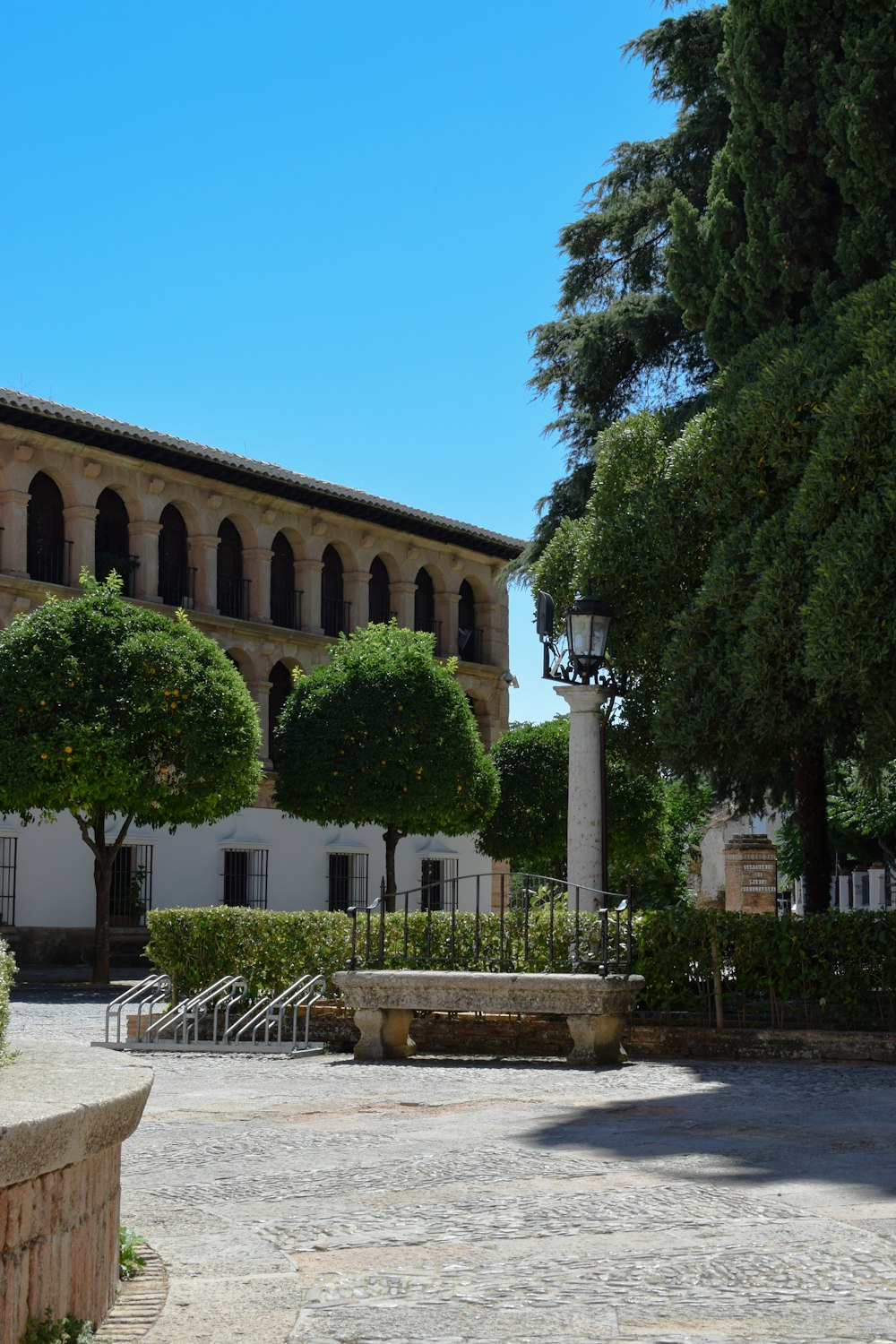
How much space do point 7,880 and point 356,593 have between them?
13191 mm

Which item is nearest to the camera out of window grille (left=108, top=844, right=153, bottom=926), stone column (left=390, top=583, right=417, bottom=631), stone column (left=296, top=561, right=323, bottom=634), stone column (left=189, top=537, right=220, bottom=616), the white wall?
the white wall

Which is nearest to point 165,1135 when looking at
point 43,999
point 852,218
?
point 852,218

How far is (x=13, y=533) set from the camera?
3241 centimetres

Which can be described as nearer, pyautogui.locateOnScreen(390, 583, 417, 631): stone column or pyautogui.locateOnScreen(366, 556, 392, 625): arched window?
pyautogui.locateOnScreen(390, 583, 417, 631): stone column

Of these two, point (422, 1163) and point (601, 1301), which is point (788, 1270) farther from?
point (422, 1163)

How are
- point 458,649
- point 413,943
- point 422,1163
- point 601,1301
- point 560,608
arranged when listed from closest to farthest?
point 601,1301 < point 422,1163 < point 413,943 < point 560,608 < point 458,649

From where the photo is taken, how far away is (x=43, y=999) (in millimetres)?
21891

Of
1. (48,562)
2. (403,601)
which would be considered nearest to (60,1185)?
(48,562)

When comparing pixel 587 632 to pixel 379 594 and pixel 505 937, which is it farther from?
pixel 379 594

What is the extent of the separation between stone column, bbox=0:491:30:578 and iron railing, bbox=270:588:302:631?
7784mm

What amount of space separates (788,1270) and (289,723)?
27.8 meters

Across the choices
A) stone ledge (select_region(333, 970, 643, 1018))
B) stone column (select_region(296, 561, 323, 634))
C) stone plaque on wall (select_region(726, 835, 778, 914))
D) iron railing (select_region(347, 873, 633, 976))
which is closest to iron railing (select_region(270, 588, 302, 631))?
stone column (select_region(296, 561, 323, 634))

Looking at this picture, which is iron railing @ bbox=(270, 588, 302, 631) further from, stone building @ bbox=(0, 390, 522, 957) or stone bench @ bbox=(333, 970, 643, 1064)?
stone bench @ bbox=(333, 970, 643, 1064)

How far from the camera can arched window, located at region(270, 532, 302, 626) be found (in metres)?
39.2
